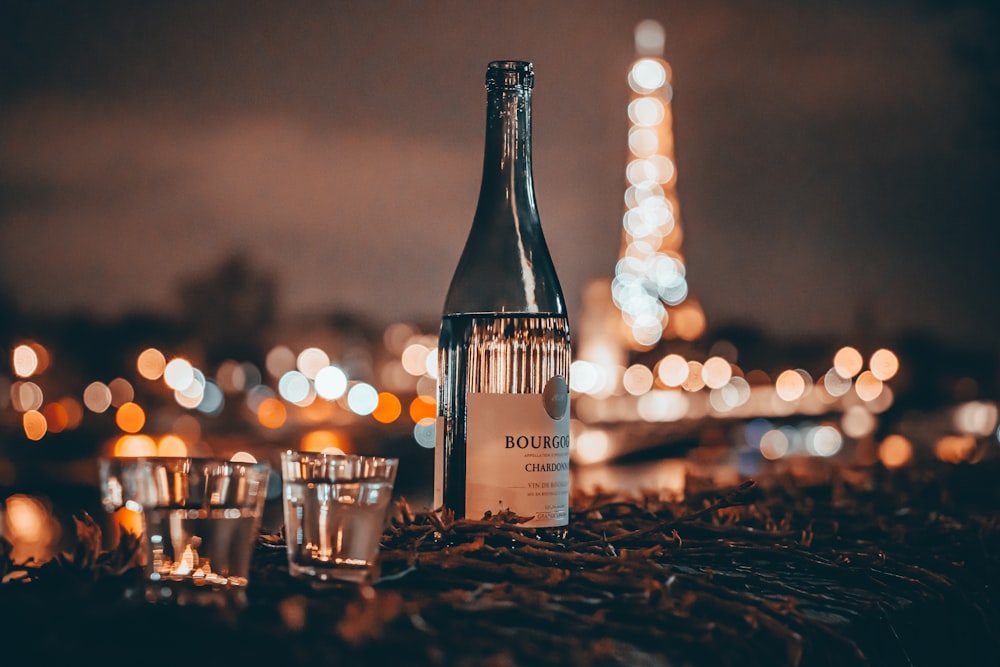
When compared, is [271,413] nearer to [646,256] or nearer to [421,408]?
[421,408]

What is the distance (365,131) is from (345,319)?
22.7 m

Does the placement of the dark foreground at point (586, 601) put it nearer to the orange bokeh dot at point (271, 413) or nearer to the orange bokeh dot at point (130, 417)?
the orange bokeh dot at point (271, 413)

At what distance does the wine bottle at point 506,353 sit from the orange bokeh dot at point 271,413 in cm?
3908

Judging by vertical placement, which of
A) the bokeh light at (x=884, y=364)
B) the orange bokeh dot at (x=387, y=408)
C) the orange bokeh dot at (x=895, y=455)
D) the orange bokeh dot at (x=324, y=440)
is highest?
the bokeh light at (x=884, y=364)

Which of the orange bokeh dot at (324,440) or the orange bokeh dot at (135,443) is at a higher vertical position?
the orange bokeh dot at (324,440)

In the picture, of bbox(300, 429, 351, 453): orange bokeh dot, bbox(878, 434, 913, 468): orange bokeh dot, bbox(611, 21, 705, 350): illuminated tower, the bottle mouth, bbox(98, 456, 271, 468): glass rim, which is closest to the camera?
bbox(98, 456, 271, 468): glass rim

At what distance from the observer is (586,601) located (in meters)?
0.89

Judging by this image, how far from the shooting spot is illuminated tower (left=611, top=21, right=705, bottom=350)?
4378cm

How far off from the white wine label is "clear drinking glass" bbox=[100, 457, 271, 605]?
371mm

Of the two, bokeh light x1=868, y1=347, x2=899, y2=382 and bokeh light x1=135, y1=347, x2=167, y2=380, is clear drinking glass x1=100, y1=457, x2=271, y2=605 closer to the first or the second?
bokeh light x1=868, y1=347, x2=899, y2=382

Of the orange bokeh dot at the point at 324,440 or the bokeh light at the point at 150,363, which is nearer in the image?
the orange bokeh dot at the point at 324,440

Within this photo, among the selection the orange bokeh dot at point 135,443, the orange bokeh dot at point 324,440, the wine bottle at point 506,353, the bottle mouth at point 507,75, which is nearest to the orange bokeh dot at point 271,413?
the orange bokeh dot at point 135,443

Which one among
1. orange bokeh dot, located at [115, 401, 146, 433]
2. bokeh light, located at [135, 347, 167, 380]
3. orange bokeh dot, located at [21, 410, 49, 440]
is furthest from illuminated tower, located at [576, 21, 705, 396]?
orange bokeh dot, located at [21, 410, 49, 440]

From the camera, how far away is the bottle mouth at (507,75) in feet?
4.69
